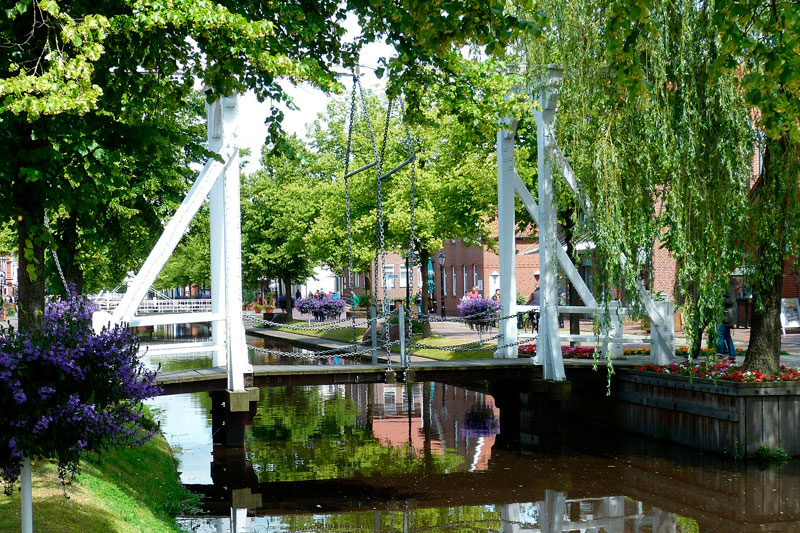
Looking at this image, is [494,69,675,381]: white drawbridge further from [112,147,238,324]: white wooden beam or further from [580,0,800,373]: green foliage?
[112,147,238,324]: white wooden beam

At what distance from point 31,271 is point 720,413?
32.5 ft

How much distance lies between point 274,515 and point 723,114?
8.13 metres

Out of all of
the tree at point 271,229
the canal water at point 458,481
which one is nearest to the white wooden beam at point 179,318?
the canal water at point 458,481

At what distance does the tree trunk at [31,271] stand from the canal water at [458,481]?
2386 millimetres

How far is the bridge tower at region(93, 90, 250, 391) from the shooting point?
509 inches

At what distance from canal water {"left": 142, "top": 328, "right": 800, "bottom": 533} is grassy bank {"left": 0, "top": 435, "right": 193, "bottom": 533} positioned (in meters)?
0.53

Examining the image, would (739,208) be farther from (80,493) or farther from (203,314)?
(80,493)

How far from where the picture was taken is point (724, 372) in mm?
13984

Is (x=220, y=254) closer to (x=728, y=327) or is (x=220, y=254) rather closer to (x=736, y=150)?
(x=736, y=150)

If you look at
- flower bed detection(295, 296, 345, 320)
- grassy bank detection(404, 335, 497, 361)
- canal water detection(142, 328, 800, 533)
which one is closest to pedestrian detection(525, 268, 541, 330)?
grassy bank detection(404, 335, 497, 361)

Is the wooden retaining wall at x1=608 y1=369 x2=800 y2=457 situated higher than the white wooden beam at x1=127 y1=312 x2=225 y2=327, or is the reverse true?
the white wooden beam at x1=127 y1=312 x2=225 y2=327

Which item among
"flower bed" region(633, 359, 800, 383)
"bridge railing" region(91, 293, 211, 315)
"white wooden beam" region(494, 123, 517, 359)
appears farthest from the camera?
"bridge railing" region(91, 293, 211, 315)

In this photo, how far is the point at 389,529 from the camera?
A: 10391 millimetres

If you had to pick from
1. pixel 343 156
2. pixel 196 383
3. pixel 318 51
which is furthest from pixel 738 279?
pixel 318 51
